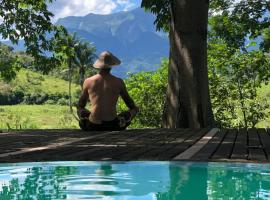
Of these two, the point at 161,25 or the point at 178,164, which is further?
the point at 161,25

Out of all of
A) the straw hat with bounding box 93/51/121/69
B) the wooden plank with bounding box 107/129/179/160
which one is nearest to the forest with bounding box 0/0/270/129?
the straw hat with bounding box 93/51/121/69

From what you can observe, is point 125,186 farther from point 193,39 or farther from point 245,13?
point 245,13

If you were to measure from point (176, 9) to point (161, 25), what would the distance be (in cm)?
249

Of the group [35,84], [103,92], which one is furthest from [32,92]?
[103,92]

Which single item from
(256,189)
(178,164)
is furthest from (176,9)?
(256,189)

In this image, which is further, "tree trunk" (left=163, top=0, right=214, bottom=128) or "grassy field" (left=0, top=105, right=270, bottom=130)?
"grassy field" (left=0, top=105, right=270, bottom=130)

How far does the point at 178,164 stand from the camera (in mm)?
4949

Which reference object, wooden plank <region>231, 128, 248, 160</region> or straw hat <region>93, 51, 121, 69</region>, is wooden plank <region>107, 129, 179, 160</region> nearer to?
wooden plank <region>231, 128, 248, 160</region>

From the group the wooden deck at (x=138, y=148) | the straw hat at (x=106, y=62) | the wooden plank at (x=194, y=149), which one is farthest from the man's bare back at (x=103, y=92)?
the wooden plank at (x=194, y=149)

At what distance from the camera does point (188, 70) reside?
36.6 ft

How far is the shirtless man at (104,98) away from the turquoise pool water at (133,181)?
12.8 feet

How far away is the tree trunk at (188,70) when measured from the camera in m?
11.0

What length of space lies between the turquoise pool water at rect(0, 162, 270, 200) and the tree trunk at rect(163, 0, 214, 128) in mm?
6081

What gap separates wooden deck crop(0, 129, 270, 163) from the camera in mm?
5258
